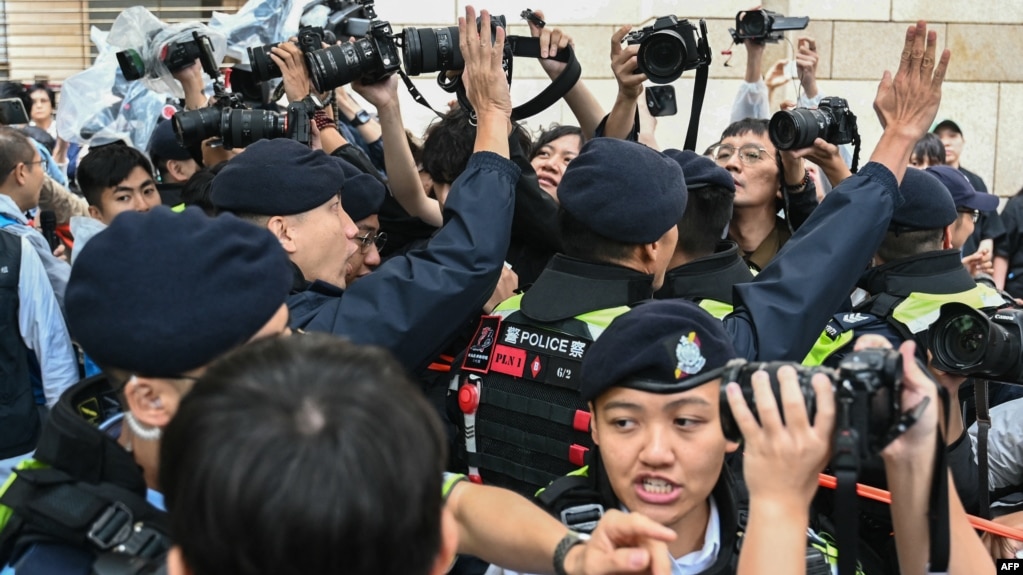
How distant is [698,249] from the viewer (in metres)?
3.39

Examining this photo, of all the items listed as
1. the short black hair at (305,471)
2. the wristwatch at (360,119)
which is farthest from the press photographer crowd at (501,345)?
the wristwatch at (360,119)

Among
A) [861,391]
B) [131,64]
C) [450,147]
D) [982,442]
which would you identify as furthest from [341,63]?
[861,391]

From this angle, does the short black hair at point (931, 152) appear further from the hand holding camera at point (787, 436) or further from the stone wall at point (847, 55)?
the hand holding camera at point (787, 436)

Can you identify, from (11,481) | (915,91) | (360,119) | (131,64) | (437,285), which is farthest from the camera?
(360,119)

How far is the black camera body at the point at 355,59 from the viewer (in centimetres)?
357

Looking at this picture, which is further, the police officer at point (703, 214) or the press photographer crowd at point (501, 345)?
the police officer at point (703, 214)

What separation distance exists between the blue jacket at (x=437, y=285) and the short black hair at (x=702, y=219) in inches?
38.0

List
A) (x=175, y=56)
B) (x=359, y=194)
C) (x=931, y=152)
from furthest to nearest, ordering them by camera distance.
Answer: (x=931, y=152)
(x=175, y=56)
(x=359, y=194)

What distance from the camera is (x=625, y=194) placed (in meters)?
2.62

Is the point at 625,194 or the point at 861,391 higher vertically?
the point at 625,194

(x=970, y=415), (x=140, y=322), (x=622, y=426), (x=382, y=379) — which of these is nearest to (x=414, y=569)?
(x=382, y=379)

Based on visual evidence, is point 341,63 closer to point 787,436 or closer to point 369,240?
point 369,240

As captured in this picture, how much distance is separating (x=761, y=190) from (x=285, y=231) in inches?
79.5

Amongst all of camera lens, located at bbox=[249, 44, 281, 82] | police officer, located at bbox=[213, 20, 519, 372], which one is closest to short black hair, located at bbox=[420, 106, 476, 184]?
camera lens, located at bbox=[249, 44, 281, 82]
